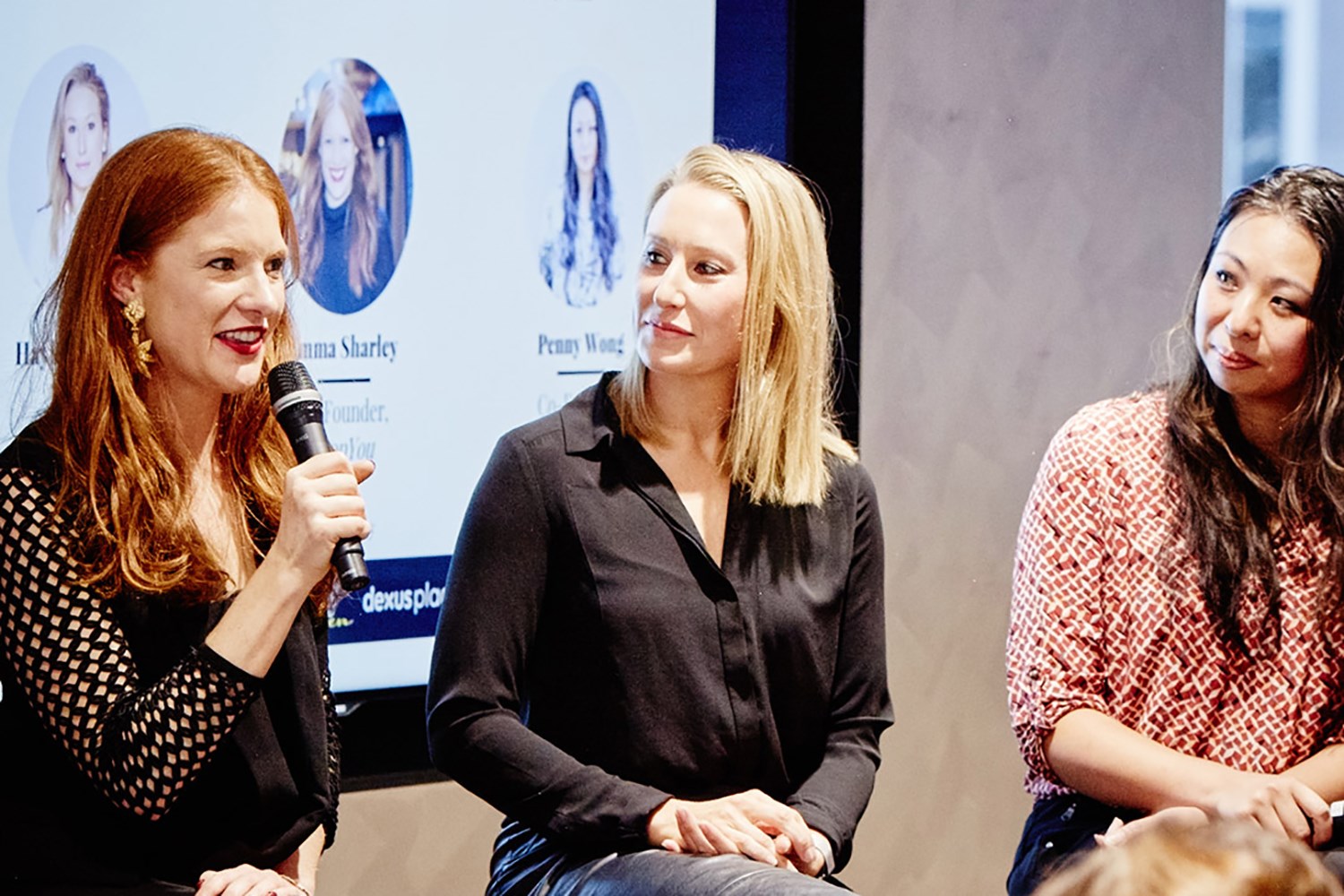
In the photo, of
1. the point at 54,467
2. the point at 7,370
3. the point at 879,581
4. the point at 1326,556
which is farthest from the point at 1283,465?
the point at 7,370

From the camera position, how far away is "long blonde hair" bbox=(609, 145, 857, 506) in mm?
2473

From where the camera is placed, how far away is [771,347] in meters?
2.54

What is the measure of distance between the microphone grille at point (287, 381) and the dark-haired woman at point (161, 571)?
4.7 inches

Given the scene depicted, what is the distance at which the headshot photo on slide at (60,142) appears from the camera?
2.54 metres

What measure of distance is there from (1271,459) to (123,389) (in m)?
1.79

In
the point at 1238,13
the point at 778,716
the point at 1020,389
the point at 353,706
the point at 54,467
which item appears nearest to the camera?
the point at 54,467

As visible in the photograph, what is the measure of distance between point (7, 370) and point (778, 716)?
1301 mm

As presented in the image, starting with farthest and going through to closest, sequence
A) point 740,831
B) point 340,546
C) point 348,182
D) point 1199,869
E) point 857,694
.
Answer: point 348,182 < point 857,694 < point 740,831 < point 340,546 < point 1199,869

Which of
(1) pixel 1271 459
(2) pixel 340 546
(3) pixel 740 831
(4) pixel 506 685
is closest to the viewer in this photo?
(2) pixel 340 546

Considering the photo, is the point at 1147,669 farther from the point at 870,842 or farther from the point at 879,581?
the point at 870,842

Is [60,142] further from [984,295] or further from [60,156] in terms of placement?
[984,295]

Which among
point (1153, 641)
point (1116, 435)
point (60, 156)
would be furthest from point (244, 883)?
point (1116, 435)

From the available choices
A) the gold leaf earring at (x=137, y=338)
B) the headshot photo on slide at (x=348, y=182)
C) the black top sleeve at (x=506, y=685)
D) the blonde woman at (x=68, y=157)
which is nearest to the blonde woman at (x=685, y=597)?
the black top sleeve at (x=506, y=685)

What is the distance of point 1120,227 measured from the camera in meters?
3.92
